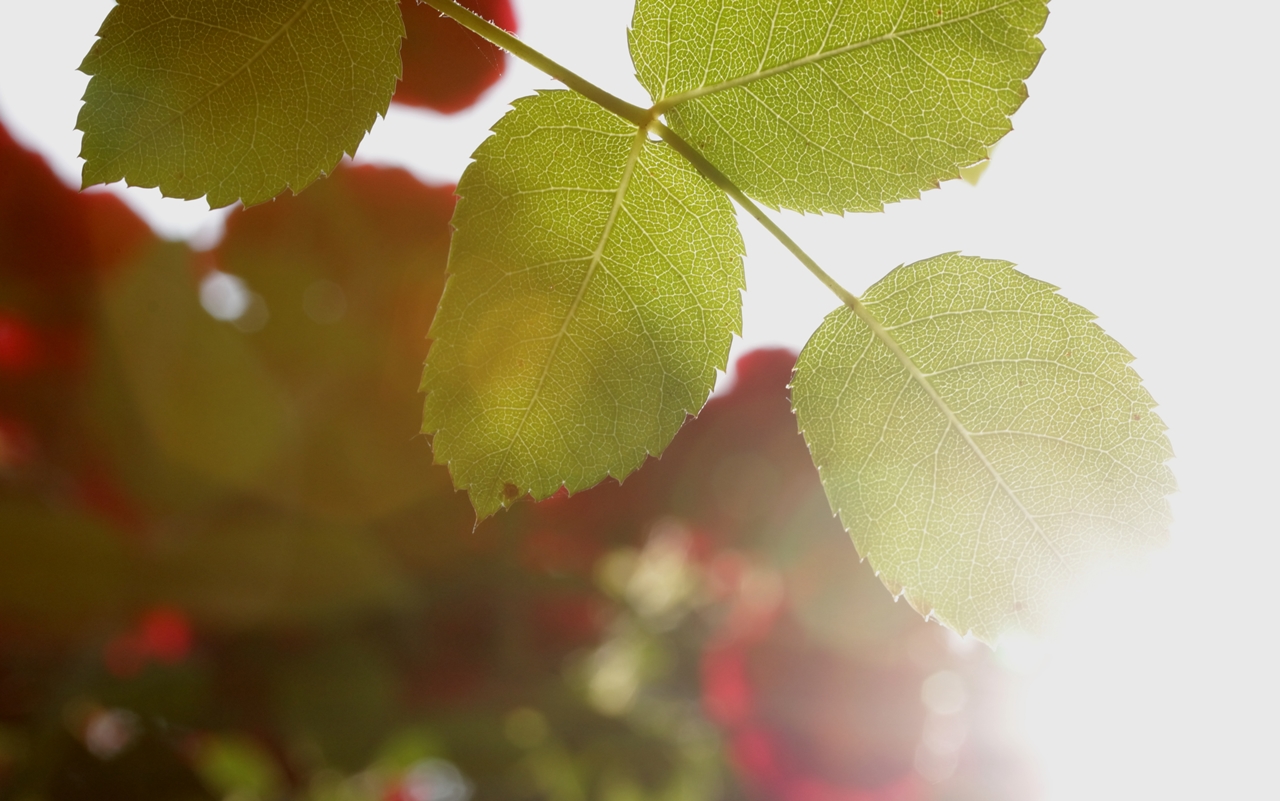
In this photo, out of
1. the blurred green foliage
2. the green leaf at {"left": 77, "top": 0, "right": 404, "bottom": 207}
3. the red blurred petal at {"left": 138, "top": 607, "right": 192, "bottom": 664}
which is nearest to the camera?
the green leaf at {"left": 77, "top": 0, "right": 404, "bottom": 207}

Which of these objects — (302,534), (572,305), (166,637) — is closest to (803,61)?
(572,305)

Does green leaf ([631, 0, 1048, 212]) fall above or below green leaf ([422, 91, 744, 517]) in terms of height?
above

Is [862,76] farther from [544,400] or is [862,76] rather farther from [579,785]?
[579,785]

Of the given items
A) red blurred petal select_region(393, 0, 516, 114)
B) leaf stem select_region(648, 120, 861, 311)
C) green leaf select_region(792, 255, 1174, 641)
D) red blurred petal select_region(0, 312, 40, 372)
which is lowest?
green leaf select_region(792, 255, 1174, 641)

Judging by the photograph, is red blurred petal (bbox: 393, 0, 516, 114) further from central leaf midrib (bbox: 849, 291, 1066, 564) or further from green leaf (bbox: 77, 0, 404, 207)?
central leaf midrib (bbox: 849, 291, 1066, 564)

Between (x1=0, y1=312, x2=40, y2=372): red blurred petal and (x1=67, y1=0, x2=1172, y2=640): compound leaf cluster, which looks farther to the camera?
(x1=0, y1=312, x2=40, y2=372): red blurred petal

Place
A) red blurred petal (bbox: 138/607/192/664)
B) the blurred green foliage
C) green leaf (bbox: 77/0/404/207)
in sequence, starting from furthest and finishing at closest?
red blurred petal (bbox: 138/607/192/664)
the blurred green foliage
green leaf (bbox: 77/0/404/207)

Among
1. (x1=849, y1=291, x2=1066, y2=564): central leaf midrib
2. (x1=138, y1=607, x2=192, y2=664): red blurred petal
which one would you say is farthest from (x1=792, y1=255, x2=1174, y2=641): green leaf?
(x1=138, y1=607, x2=192, y2=664): red blurred petal
